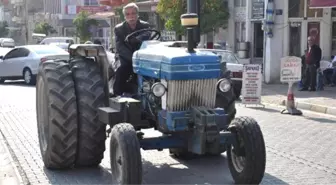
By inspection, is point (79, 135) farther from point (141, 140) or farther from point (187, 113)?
point (187, 113)

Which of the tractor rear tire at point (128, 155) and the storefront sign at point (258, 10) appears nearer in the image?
the tractor rear tire at point (128, 155)

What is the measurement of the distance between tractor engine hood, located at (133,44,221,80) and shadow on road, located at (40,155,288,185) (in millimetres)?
1387

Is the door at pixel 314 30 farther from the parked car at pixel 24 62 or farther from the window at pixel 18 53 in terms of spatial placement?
the window at pixel 18 53

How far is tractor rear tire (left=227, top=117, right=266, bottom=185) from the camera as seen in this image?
6188 mm

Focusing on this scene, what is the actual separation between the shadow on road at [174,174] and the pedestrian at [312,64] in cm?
1097

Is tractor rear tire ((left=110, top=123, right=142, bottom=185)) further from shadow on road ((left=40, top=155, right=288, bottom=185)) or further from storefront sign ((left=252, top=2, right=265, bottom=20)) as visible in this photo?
storefront sign ((left=252, top=2, right=265, bottom=20))

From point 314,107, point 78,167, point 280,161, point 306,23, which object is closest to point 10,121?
point 78,167

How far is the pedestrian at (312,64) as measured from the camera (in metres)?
18.3

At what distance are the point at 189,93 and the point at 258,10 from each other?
17209 millimetres

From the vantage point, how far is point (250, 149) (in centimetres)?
619

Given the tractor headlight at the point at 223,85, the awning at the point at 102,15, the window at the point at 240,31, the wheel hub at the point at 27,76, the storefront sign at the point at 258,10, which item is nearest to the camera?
the tractor headlight at the point at 223,85

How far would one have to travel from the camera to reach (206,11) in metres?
24.6

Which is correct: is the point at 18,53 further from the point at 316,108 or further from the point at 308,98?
the point at 316,108

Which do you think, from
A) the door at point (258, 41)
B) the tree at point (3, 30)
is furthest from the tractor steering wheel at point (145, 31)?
the tree at point (3, 30)
